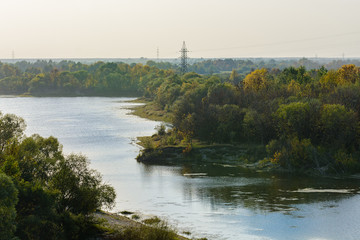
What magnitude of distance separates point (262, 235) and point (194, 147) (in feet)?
99.5

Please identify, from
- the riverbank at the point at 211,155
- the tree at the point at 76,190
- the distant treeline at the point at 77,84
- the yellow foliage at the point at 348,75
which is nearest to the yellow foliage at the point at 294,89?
the yellow foliage at the point at 348,75

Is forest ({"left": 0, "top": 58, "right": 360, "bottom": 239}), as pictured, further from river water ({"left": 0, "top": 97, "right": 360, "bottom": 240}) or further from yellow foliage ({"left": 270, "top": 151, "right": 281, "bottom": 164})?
river water ({"left": 0, "top": 97, "right": 360, "bottom": 240})

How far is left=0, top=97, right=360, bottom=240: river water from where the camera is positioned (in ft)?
Result: 131

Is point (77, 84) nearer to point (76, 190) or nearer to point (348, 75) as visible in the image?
point (348, 75)

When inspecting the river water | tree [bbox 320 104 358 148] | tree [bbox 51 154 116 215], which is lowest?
the river water

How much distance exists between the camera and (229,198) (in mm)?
48656

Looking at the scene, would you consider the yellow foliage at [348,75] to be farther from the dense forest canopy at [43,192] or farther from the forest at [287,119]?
the dense forest canopy at [43,192]

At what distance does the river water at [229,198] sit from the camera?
39906 mm

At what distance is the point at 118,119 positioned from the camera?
10744 cm

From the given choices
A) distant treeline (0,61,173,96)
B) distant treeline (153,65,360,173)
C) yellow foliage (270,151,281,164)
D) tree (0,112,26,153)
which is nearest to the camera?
tree (0,112,26,153)

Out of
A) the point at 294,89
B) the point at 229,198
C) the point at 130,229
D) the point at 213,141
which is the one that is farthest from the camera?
the point at 294,89

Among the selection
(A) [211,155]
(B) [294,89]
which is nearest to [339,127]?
(A) [211,155]

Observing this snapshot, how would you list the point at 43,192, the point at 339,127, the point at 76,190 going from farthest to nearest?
the point at 339,127, the point at 76,190, the point at 43,192

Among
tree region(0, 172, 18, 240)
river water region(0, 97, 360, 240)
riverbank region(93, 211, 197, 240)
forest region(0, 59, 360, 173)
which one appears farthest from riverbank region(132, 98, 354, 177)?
tree region(0, 172, 18, 240)
